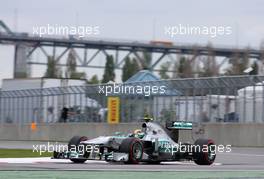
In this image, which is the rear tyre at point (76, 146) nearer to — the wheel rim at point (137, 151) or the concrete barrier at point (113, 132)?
the wheel rim at point (137, 151)

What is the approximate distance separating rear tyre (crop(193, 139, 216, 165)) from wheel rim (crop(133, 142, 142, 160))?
183 cm

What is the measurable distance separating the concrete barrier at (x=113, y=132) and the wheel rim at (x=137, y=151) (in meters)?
11.6

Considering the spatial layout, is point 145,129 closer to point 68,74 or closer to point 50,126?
point 50,126

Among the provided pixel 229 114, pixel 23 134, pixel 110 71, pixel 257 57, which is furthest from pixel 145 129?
pixel 110 71

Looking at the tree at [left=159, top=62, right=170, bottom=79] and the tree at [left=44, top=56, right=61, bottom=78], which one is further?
the tree at [left=159, top=62, right=170, bottom=79]

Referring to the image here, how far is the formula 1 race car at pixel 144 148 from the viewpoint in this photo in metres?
21.7

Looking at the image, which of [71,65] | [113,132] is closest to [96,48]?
[71,65]

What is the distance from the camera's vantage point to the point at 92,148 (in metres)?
22.2

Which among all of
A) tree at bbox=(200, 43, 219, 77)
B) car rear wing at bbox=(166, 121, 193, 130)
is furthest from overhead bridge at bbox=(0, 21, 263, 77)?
car rear wing at bbox=(166, 121, 193, 130)

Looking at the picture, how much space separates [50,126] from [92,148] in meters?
23.8

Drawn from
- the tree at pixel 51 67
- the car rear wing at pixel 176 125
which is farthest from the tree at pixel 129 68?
the car rear wing at pixel 176 125

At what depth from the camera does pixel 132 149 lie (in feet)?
70.4

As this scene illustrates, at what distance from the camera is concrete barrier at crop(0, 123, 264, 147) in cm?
3305

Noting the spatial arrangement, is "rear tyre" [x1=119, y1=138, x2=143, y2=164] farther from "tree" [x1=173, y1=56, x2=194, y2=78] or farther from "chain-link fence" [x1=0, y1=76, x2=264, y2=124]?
"tree" [x1=173, y1=56, x2=194, y2=78]
